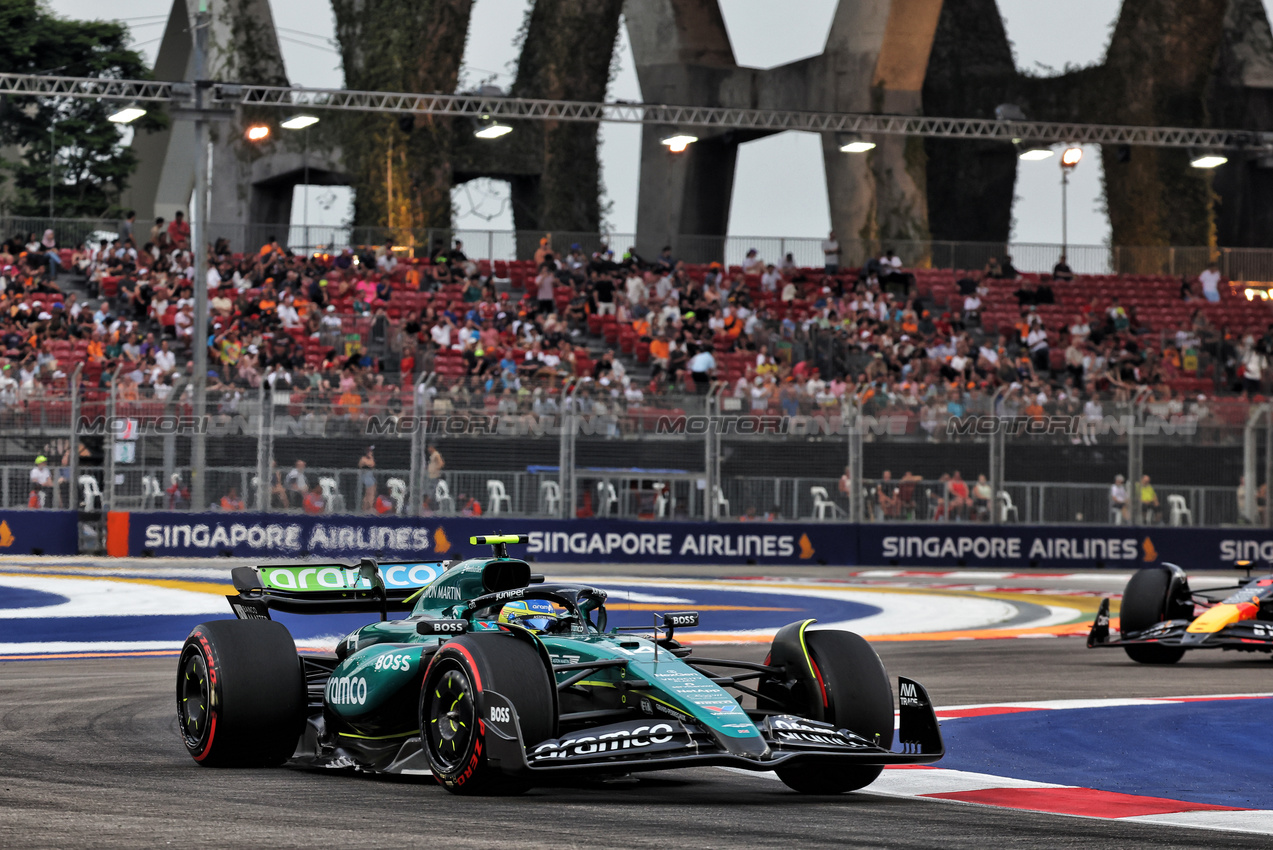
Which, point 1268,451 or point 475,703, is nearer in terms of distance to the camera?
point 475,703

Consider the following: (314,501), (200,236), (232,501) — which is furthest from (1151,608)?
(200,236)

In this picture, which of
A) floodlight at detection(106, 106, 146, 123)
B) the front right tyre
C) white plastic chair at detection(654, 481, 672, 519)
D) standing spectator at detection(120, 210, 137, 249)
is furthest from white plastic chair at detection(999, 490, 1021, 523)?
standing spectator at detection(120, 210, 137, 249)

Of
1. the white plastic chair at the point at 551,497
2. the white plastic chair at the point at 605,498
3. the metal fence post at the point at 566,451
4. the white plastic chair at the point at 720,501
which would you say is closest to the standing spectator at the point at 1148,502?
the white plastic chair at the point at 720,501

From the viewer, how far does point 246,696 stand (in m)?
8.07

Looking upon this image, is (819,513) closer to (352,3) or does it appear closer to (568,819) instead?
(568,819)

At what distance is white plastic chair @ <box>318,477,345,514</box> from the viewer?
23.5 m

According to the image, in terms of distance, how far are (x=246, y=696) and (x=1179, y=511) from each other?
1972cm

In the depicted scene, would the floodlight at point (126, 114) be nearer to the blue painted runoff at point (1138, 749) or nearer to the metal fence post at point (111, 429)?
the metal fence post at point (111, 429)

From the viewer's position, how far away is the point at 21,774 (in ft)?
25.4

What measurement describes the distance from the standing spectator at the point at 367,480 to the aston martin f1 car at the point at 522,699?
14482 millimetres

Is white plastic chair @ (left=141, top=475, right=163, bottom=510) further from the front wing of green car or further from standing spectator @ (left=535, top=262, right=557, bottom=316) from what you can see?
the front wing of green car

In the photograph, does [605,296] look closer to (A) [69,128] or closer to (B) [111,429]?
(B) [111,429]

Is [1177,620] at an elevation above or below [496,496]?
below

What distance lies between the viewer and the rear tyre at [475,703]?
701cm
